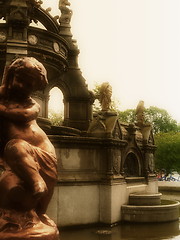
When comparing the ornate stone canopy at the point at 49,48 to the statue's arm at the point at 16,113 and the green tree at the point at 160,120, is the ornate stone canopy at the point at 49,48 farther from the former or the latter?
the green tree at the point at 160,120

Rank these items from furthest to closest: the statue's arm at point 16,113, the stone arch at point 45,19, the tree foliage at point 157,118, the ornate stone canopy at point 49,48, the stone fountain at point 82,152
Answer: the tree foliage at point 157,118 < the stone arch at point 45,19 < the ornate stone canopy at point 49,48 < the stone fountain at point 82,152 < the statue's arm at point 16,113

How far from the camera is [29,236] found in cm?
377

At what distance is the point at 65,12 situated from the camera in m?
18.5

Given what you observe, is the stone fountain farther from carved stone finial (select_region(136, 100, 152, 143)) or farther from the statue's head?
the statue's head

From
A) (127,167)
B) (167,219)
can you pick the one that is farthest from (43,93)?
(167,219)

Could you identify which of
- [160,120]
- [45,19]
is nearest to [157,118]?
[160,120]

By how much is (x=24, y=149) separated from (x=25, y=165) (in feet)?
0.61

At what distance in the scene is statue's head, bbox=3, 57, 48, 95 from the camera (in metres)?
4.25

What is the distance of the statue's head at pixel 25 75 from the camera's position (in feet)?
14.0

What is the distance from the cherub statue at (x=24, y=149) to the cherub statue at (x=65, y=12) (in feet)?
47.9

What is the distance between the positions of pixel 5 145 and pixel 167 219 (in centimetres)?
1004

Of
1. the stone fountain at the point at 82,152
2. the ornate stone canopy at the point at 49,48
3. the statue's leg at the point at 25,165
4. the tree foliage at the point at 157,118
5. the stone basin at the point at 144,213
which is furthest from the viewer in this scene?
the tree foliage at the point at 157,118

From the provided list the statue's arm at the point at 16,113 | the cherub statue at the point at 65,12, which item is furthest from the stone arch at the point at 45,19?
the statue's arm at the point at 16,113

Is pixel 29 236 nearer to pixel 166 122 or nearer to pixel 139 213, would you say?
pixel 139 213
